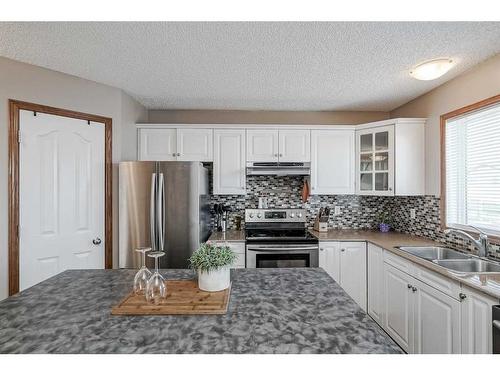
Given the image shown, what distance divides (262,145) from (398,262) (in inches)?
73.1

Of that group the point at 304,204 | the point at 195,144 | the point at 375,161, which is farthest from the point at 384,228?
the point at 195,144

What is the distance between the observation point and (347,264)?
289 cm

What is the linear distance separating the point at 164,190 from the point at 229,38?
149 centimetres

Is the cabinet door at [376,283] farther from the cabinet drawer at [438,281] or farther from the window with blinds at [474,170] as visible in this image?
the window with blinds at [474,170]

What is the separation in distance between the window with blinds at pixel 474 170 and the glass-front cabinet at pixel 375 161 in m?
0.51

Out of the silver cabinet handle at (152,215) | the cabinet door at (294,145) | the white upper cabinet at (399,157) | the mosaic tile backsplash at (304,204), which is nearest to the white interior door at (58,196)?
the silver cabinet handle at (152,215)

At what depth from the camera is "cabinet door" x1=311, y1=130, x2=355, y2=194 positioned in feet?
10.7

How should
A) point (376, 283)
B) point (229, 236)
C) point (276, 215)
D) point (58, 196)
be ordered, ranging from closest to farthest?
point (58, 196) → point (376, 283) → point (229, 236) → point (276, 215)

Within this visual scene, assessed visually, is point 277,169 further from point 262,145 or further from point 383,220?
point 383,220

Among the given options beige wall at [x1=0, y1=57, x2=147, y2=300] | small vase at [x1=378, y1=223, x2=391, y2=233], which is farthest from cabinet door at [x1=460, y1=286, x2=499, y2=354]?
beige wall at [x1=0, y1=57, x2=147, y2=300]

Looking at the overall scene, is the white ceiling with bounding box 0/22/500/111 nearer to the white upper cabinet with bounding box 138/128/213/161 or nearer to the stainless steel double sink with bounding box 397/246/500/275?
the white upper cabinet with bounding box 138/128/213/161

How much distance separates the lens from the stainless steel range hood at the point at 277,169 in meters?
3.17
